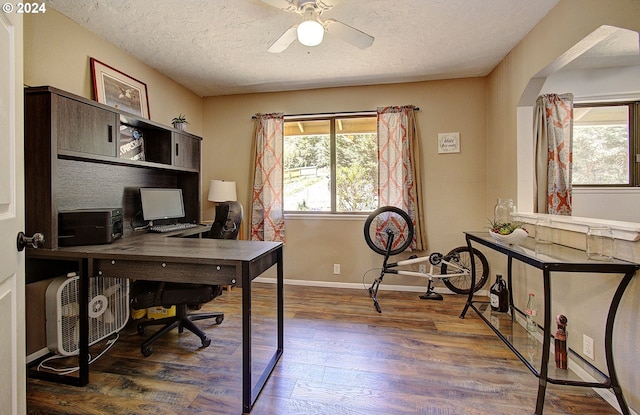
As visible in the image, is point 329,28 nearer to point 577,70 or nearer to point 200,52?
point 200,52

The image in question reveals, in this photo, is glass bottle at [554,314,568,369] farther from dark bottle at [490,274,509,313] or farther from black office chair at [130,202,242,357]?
black office chair at [130,202,242,357]

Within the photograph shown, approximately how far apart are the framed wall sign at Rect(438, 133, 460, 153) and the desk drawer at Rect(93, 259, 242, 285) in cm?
289

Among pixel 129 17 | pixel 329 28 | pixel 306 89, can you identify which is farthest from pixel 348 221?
pixel 129 17

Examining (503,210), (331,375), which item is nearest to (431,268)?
(503,210)

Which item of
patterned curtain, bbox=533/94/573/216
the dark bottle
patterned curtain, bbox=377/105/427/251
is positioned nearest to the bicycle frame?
patterned curtain, bbox=377/105/427/251

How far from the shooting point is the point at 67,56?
7.45 feet

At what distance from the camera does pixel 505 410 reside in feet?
5.12

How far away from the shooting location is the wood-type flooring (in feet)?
5.21

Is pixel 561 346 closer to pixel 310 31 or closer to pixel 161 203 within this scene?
pixel 310 31

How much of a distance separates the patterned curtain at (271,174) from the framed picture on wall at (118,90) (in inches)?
51.1

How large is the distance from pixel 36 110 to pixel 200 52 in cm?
146

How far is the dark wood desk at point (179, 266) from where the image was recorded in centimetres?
155

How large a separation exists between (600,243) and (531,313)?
86cm

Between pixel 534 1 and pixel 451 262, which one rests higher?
pixel 534 1
